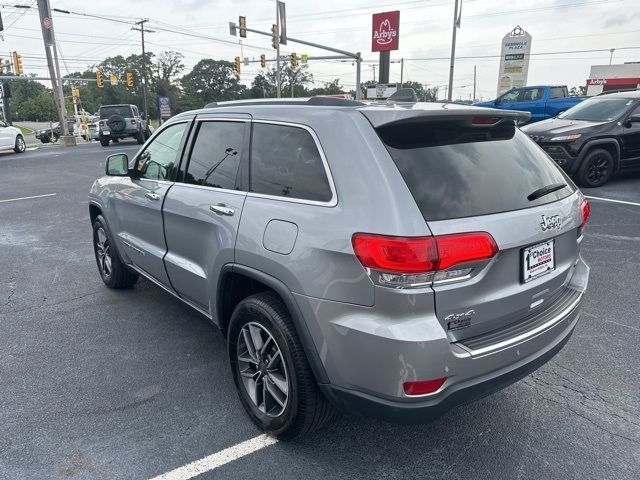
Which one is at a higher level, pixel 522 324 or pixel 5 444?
pixel 522 324

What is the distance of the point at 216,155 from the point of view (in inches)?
121

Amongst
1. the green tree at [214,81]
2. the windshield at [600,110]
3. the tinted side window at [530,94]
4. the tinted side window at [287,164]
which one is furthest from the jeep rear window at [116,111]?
the green tree at [214,81]

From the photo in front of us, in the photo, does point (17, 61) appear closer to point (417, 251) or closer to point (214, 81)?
point (417, 251)

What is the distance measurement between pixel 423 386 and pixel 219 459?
1.19m

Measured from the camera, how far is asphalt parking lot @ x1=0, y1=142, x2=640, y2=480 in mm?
2436

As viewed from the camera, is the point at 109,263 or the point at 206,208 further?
the point at 109,263

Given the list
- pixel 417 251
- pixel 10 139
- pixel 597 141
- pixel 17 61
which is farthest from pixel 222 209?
pixel 17 61

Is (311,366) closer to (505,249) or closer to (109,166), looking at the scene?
(505,249)

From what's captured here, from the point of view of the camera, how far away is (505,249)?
2123 mm

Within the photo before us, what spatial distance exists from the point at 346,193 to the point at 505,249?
2.45 feet

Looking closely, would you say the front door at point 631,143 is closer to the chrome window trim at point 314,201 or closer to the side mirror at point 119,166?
the chrome window trim at point 314,201

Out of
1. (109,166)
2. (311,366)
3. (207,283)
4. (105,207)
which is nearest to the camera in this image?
(311,366)

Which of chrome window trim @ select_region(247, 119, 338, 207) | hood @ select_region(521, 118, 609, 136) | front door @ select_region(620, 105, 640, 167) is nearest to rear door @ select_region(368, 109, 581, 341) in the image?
chrome window trim @ select_region(247, 119, 338, 207)

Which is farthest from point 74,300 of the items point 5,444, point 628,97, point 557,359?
point 628,97
